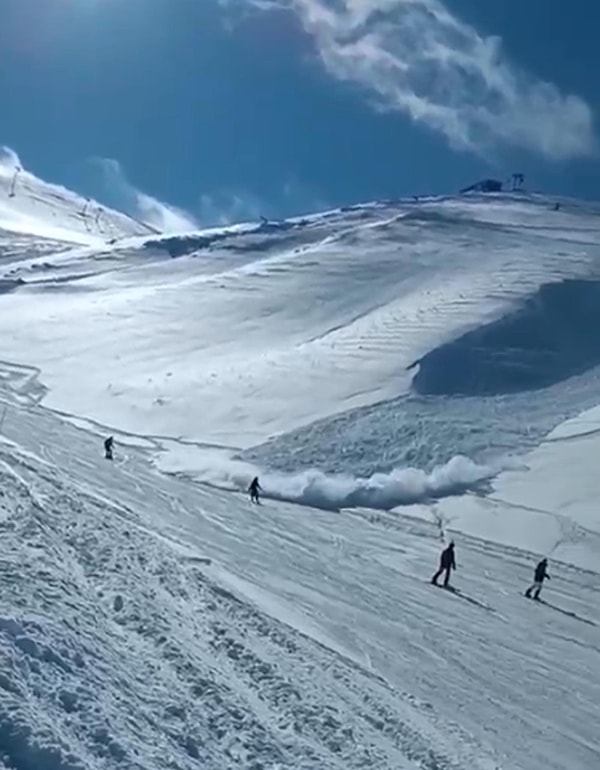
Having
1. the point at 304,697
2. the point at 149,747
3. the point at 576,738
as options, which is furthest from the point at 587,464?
the point at 149,747

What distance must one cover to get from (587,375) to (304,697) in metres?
41.8

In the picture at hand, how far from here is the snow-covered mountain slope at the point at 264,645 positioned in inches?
433

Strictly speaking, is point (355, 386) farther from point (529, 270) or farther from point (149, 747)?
point (149, 747)

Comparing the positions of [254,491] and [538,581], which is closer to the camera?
[538,581]

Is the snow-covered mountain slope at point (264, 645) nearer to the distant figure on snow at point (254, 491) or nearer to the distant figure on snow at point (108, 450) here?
the distant figure on snow at point (254, 491)

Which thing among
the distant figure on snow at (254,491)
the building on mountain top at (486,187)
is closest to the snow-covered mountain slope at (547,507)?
the distant figure on snow at (254,491)

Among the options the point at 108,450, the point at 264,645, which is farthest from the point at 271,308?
the point at 264,645

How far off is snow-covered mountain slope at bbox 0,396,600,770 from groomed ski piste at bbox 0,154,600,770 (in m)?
0.07

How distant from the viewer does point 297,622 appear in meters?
18.0

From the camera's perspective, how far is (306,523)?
29016 mm

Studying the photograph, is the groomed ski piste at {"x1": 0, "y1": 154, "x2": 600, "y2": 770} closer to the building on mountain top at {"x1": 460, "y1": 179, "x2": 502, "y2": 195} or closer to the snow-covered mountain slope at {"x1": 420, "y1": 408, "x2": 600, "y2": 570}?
the snow-covered mountain slope at {"x1": 420, "y1": 408, "x2": 600, "y2": 570}

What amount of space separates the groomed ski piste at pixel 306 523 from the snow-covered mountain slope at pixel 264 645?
2.6 inches

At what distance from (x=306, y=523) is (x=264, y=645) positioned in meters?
13.4

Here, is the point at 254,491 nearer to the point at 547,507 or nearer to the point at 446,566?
the point at 446,566
